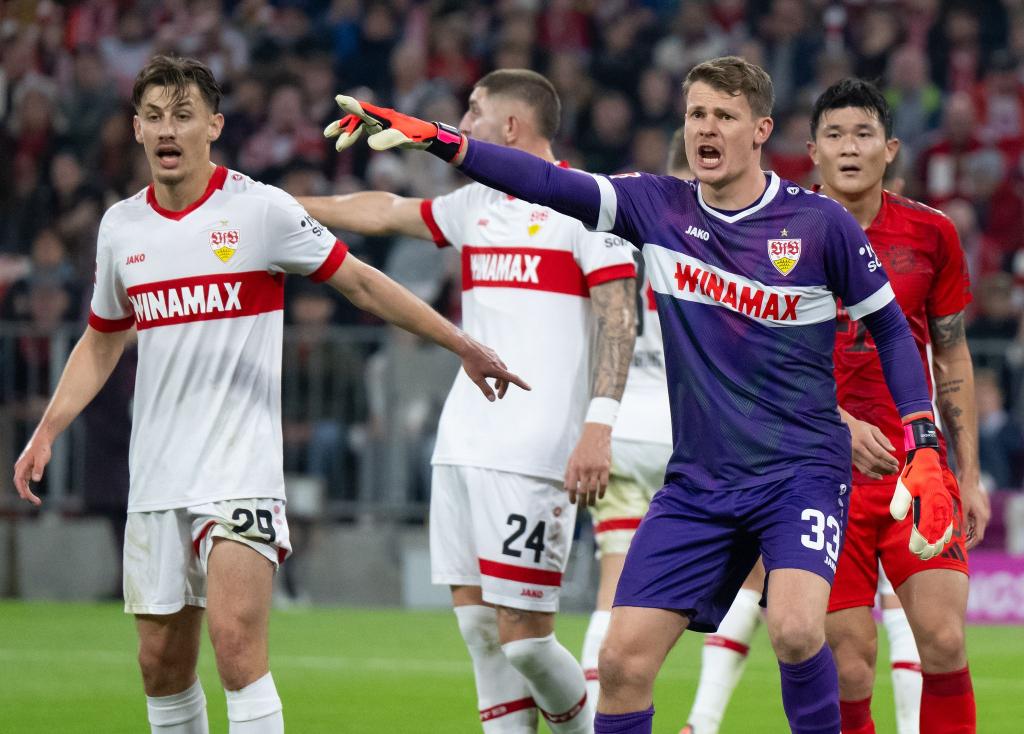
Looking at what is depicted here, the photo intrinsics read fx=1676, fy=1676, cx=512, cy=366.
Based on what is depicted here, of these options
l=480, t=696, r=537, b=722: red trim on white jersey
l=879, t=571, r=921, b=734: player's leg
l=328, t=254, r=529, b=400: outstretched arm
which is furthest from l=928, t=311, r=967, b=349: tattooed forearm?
l=480, t=696, r=537, b=722: red trim on white jersey

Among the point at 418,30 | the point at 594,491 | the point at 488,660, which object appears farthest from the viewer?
the point at 418,30

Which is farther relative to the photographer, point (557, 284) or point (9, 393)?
point (9, 393)

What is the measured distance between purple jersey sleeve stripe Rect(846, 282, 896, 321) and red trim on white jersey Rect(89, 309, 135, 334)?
92.8 inches

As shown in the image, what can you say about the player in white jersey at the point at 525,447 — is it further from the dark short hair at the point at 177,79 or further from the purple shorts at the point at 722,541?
the dark short hair at the point at 177,79

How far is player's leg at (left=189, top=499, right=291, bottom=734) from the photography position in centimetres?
498

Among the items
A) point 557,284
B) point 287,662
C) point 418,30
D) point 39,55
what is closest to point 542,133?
point 557,284

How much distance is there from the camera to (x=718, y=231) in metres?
5.06

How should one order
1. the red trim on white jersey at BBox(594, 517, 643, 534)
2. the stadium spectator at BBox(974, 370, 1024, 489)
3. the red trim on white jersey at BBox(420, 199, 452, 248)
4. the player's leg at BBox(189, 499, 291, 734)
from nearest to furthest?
the player's leg at BBox(189, 499, 291, 734)
the red trim on white jersey at BBox(420, 199, 452, 248)
the red trim on white jersey at BBox(594, 517, 643, 534)
the stadium spectator at BBox(974, 370, 1024, 489)

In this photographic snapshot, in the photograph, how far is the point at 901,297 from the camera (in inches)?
226

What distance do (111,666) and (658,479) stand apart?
12.9 feet

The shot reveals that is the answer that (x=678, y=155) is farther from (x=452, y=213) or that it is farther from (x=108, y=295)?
(x=108, y=295)

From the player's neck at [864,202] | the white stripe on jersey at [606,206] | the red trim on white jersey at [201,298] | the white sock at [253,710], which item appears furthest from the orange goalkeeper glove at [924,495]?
the red trim on white jersey at [201,298]

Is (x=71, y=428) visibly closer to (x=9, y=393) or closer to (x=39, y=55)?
(x=9, y=393)

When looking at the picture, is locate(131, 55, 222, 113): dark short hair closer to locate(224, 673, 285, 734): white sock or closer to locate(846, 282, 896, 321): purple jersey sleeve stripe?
locate(224, 673, 285, 734): white sock
